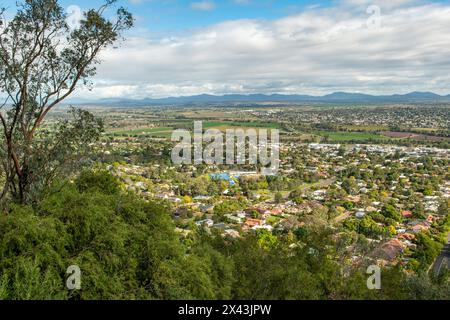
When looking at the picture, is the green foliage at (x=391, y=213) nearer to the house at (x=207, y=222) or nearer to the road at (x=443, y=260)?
the road at (x=443, y=260)

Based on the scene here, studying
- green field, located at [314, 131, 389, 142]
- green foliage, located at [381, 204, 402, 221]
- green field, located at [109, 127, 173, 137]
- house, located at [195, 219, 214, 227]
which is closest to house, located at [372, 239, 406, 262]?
green foliage, located at [381, 204, 402, 221]

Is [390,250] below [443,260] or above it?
above

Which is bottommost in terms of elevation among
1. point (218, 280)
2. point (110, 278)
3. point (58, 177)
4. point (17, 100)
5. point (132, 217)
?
point (218, 280)

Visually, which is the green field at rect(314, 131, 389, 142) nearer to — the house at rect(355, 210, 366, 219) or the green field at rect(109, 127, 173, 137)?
the green field at rect(109, 127, 173, 137)

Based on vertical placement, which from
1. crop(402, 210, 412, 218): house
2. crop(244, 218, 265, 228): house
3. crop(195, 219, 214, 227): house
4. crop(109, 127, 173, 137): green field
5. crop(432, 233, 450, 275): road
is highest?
crop(109, 127, 173, 137): green field

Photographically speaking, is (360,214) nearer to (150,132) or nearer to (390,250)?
(390,250)

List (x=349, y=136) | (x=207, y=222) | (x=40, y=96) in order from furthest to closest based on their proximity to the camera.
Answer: (x=349, y=136) < (x=207, y=222) < (x=40, y=96)

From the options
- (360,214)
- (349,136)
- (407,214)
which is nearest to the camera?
(360,214)

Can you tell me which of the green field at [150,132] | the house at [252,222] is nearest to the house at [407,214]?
the house at [252,222]

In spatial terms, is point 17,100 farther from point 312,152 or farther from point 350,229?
point 312,152

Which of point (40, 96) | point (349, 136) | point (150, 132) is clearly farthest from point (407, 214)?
point (150, 132)
